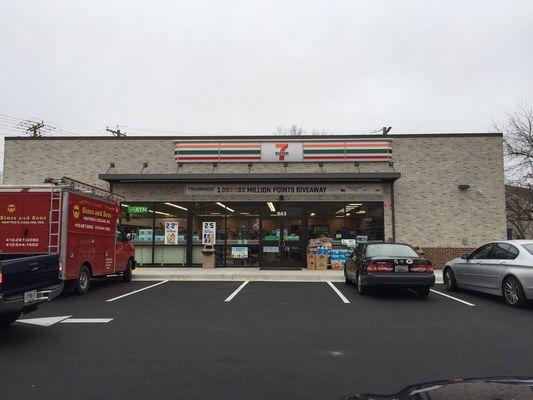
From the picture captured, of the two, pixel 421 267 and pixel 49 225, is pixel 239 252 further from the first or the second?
pixel 421 267

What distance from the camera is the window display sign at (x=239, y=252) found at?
18625 mm

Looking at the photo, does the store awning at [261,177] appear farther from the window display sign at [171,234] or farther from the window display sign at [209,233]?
the window display sign at [171,234]

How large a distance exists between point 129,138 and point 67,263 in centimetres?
931

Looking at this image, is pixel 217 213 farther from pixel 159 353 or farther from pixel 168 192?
pixel 159 353

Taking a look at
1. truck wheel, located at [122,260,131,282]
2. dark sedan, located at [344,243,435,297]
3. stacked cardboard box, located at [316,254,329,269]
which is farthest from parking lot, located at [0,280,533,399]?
stacked cardboard box, located at [316,254,329,269]

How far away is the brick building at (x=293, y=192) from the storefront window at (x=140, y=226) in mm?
44

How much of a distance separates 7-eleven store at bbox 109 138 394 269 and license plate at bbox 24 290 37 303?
11.7m

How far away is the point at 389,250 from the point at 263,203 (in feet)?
26.8

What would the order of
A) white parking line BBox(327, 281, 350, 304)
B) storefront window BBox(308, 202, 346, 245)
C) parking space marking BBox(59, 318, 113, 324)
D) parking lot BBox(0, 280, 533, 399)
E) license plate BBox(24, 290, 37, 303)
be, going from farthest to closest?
storefront window BBox(308, 202, 346, 245) → white parking line BBox(327, 281, 350, 304) → parking space marking BBox(59, 318, 113, 324) → license plate BBox(24, 290, 37, 303) → parking lot BBox(0, 280, 533, 399)

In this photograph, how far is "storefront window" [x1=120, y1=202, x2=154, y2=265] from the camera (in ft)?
61.8

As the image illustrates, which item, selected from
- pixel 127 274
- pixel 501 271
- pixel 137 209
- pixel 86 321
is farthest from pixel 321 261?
pixel 86 321

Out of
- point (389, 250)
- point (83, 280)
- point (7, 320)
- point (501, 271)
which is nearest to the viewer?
point (7, 320)

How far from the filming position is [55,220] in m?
11.0

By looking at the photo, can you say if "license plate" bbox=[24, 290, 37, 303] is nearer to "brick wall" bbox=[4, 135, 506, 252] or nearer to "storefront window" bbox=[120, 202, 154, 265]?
"storefront window" bbox=[120, 202, 154, 265]
